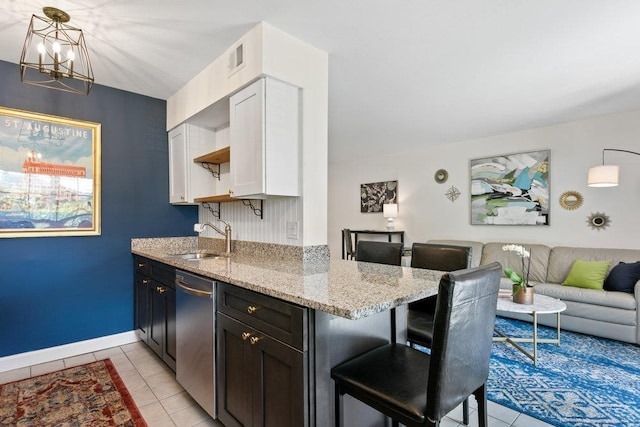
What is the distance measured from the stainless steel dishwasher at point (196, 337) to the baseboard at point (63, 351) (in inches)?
50.0

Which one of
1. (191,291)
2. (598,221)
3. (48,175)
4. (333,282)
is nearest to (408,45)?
A: (333,282)

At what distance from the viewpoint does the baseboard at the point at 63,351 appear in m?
2.52

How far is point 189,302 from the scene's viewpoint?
76.9 inches

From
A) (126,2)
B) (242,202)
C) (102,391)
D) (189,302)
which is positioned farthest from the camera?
(242,202)

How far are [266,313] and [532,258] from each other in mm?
4046

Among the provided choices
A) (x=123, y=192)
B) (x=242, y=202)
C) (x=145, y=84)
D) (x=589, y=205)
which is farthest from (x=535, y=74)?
(x=123, y=192)

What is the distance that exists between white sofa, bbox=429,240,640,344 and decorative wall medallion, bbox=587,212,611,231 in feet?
1.07

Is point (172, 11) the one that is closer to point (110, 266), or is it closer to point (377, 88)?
point (377, 88)

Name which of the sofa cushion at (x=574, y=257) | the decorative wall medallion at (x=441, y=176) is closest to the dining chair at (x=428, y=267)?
the sofa cushion at (x=574, y=257)

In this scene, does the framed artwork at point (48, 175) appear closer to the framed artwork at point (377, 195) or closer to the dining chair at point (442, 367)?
the dining chair at point (442, 367)

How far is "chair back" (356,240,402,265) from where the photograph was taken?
2.40 m

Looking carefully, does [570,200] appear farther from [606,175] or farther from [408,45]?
[408,45]

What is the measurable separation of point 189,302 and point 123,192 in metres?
1.75

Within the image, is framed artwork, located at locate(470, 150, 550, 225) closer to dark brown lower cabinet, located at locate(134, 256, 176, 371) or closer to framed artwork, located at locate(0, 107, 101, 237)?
dark brown lower cabinet, located at locate(134, 256, 176, 371)
